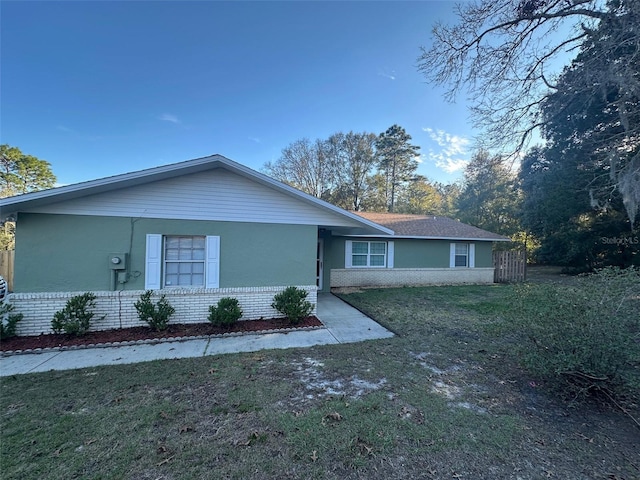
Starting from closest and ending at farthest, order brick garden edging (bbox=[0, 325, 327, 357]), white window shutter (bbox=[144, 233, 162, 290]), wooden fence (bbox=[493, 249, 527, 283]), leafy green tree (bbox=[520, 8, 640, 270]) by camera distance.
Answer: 1. brick garden edging (bbox=[0, 325, 327, 357])
2. white window shutter (bbox=[144, 233, 162, 290])
3. leafy green tree (bbox=[520, 8, 640, 270])
4. wooden fence (bbox=[493, 249, 527, 283])

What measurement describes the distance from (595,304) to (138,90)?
14.6 meters

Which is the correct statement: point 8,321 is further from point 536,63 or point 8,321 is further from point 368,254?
point 536,63

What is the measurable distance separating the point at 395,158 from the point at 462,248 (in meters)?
16.1

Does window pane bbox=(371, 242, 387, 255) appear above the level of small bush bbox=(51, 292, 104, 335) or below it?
above

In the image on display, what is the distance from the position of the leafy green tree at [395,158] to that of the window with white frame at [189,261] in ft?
78.7

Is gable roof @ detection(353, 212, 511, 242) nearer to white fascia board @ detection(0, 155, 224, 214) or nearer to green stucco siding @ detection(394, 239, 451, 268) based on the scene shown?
green stucco siding @ detection(394, 239, 451, 268)

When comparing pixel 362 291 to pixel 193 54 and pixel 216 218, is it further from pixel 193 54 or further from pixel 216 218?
pixel 193 54

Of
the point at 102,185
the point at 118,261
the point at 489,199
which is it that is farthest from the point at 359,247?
the point at 489,199

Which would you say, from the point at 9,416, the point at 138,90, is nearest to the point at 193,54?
the point at 138,90

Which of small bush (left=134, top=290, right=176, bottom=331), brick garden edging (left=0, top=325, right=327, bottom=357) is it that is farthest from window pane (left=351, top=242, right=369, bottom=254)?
small bush (left=134, top=290, right=176, bottom=331)

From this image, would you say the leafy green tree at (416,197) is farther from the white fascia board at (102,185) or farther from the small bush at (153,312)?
the small bush at (153,312)

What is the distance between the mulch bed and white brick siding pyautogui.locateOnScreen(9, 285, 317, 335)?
165 millimetres

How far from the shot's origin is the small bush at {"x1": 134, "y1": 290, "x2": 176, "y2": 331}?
585 cm

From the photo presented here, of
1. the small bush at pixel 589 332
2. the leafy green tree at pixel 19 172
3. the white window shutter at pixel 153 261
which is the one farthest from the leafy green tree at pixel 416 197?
the leafy green tree at pixel 19 172
